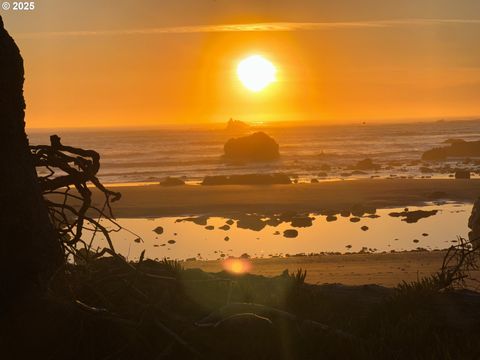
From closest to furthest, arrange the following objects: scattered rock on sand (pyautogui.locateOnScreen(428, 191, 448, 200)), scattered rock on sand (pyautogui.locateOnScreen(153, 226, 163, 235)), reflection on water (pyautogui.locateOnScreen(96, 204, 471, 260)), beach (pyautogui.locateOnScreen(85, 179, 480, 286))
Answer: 1. beach (pyautogui.locateOnScreen(85, 179, 480, 286))
2. reflection on water (pyautogui.locateOnScreen(96, 204, 471, 260))
3. scattered rock on sand (pyautogui.locateOnScreen(153, 226, 163, 235))
4. scattered rock on sand (pyautogui.locateOnScreen(428, 191, 448, 200))

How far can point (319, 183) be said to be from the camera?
135ft

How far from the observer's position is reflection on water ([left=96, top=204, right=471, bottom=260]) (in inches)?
762

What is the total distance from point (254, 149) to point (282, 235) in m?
47.3

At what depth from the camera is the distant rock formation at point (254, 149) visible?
227 ft

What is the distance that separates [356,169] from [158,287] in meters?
49.9

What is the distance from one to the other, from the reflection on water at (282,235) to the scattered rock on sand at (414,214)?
26 centimetres

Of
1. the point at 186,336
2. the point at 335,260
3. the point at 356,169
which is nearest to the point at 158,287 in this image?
the point at 186,336

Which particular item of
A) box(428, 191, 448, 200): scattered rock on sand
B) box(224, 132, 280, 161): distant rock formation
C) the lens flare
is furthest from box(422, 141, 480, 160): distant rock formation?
the lens flare

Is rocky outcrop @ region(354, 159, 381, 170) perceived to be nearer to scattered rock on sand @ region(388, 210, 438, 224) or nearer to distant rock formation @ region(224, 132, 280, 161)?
distant rock formation @ region(224, 132, 280, 161)

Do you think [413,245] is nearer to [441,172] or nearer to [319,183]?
[319,183]

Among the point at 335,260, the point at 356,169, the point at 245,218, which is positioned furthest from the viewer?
the point at 356,169

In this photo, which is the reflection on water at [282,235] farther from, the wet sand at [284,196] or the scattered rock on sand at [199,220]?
the wet sand at [284,196]

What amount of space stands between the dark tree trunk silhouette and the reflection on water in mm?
13042

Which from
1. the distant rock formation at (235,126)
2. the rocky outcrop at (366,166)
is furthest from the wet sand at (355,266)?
the distant rock formation at (235,126)
